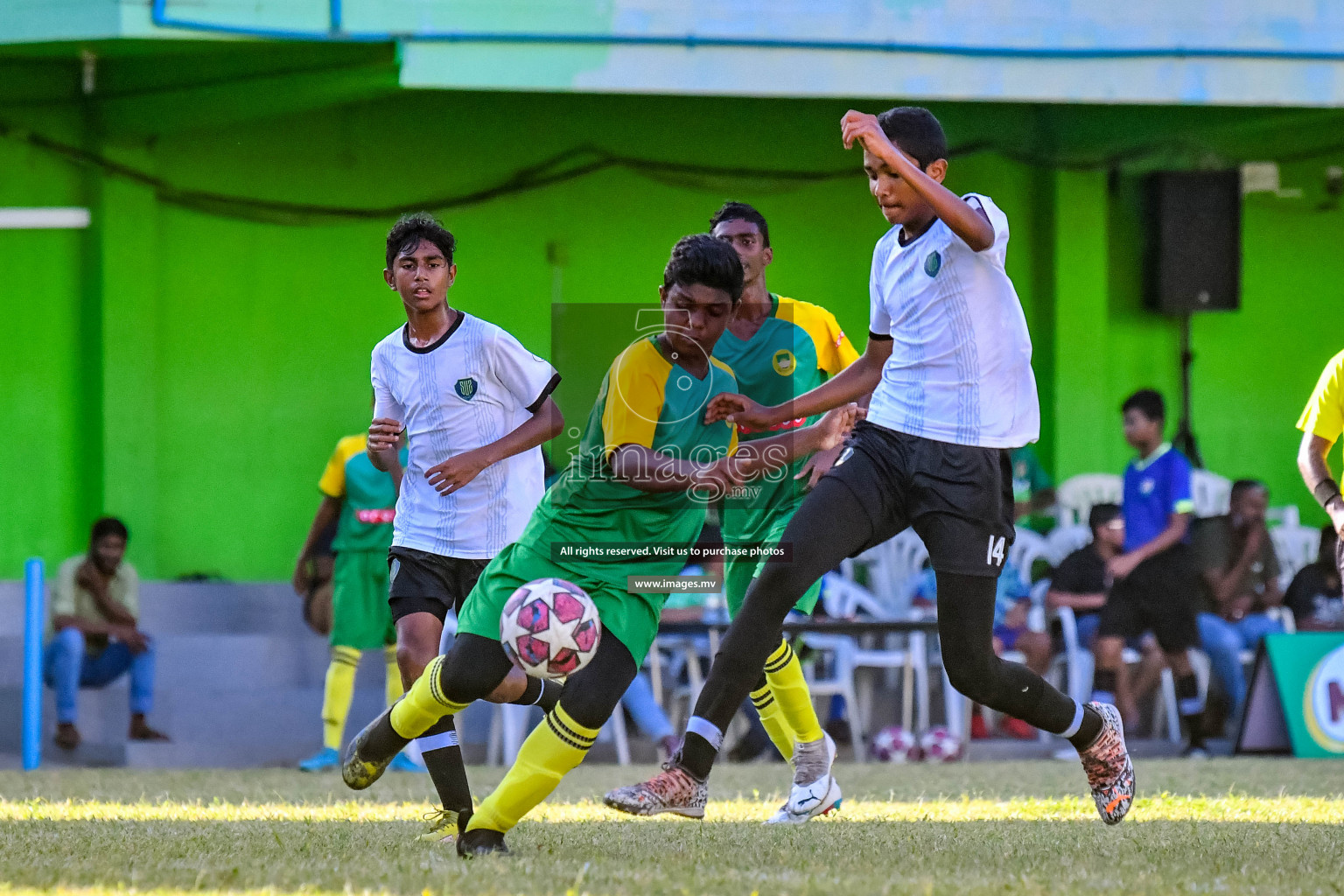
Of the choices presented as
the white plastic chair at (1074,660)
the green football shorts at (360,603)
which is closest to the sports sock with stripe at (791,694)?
the green football shorts at (360,603)

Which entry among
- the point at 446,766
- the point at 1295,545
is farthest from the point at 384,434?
the point at 1295,545

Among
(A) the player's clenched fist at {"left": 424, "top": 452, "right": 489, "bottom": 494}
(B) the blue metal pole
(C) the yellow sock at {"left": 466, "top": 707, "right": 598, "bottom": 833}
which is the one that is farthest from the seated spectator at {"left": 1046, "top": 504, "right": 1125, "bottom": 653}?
(C) the yellow sock at {"left": 466, "top": 707, "right": 598, "bottom": 833}

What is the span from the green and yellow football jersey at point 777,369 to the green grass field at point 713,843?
3.68ft

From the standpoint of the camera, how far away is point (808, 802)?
6.44 metres

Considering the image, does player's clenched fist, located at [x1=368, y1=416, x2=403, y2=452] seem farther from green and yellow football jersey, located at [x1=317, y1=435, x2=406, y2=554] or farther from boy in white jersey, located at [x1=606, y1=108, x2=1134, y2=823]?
green and yellow football jersey, located at [x1=317, y1=435, x2=406, y2=554]

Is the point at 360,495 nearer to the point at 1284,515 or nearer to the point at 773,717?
the point at 773,717

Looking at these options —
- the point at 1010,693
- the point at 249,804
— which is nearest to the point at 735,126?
the point at 249,804

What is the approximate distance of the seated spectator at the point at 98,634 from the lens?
454 inches

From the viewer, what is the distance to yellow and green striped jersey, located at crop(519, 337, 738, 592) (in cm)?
508

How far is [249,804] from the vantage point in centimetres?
773

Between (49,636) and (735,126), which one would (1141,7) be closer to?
(735,126)

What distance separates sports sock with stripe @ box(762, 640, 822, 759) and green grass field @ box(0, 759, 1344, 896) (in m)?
0.35

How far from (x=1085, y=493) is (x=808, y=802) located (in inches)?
316

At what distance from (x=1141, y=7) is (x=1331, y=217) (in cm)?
326
